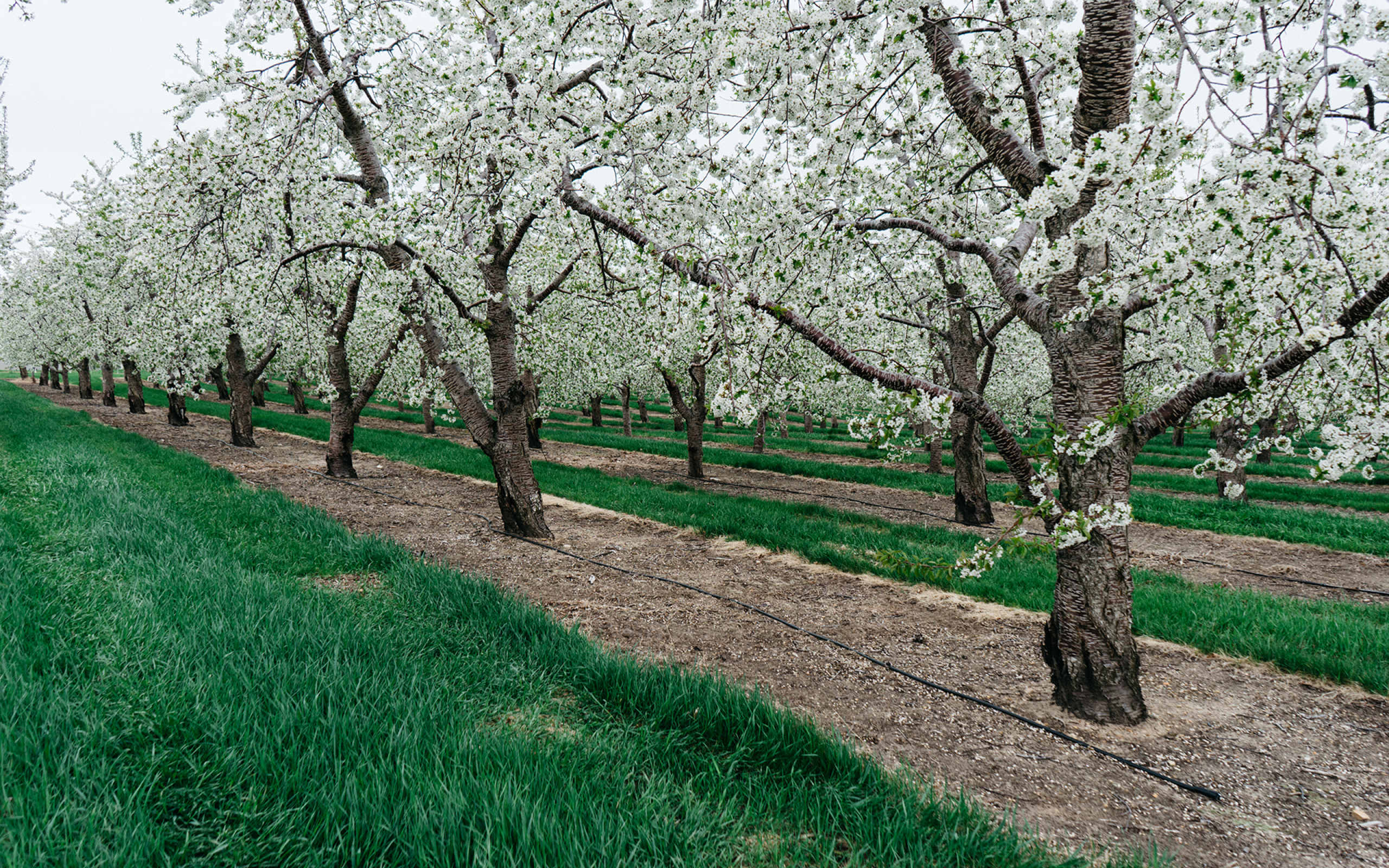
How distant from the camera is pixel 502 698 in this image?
11.6 ft

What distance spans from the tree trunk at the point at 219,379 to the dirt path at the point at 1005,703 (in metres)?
15.3

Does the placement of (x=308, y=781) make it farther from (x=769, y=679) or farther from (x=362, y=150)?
(x=362, y=150)

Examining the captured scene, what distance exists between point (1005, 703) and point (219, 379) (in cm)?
3274

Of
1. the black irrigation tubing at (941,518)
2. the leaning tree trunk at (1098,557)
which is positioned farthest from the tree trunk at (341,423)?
the leaning tree trunk at (1098,557)

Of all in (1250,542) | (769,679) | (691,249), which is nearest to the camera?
(769,679)

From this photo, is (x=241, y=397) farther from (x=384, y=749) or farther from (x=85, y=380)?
(x=85, y=380)

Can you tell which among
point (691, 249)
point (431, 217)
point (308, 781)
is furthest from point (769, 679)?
point (431, 217)

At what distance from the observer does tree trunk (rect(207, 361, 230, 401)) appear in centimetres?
1952

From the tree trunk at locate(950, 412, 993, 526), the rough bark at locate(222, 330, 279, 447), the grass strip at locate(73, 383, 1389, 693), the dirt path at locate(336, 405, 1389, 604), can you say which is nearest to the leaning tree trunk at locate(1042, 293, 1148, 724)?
the grass strip at locate(73, 383, 1389, 693)

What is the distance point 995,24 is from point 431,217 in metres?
5.96

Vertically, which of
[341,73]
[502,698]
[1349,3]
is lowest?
[502,698]

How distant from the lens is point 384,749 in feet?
8.86

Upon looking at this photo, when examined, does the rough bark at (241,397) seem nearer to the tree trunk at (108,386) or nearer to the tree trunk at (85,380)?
the tree trunk at (108,386)

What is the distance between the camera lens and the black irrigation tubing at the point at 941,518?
25.0ft
